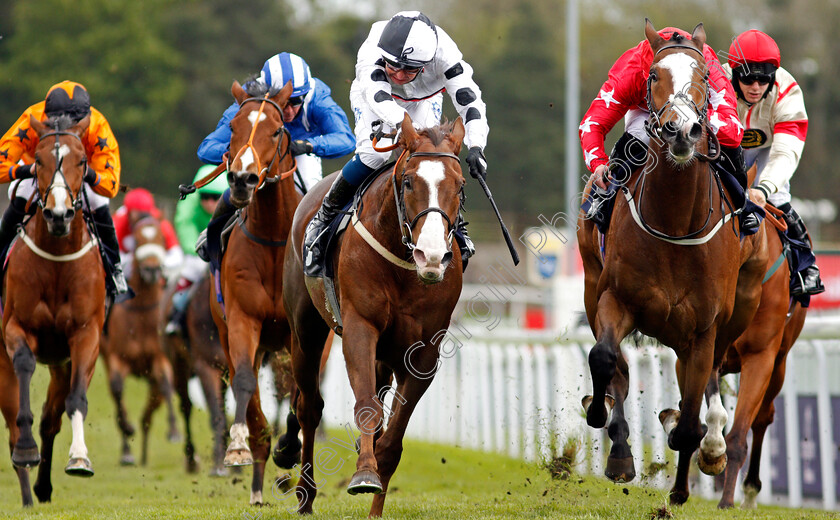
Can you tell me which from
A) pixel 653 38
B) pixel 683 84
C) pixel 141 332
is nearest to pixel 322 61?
pixel 141 332

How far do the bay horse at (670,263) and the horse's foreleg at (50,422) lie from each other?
12.6 ft

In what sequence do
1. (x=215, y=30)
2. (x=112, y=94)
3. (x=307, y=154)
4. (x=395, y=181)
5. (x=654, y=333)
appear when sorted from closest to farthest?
(x=395, y=181) → (x=654, y=333) → (x=307, y=154) → (x=112, y=94) → (x=215, y=30)

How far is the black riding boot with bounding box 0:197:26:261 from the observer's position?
24.1ft

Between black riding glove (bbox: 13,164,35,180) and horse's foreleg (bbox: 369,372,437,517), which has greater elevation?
black riding glove (bbox: 13,164,35,180)

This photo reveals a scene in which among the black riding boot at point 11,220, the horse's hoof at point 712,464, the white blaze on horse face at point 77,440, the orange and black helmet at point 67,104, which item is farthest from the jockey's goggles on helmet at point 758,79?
the black riding boot at point 11,220

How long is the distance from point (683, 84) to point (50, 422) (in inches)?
191

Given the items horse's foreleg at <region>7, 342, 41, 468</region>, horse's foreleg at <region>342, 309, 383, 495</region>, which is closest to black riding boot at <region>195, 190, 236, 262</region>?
horse's foreleg at <region>7, 342, 41, 468</region>

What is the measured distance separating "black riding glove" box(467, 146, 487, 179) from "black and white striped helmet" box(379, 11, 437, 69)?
0.56 meters

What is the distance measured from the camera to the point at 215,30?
33.2 meters

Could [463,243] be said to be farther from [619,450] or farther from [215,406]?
[215,406]

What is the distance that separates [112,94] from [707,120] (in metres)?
27.3

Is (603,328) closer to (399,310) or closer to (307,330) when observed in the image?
(399,310)

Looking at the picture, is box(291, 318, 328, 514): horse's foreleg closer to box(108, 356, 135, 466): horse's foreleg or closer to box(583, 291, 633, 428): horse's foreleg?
box(583, 291, 633, 428): horse's foreleg

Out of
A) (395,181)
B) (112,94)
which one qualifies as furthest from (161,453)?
(112,94)
